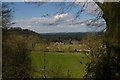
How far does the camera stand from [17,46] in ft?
32.5

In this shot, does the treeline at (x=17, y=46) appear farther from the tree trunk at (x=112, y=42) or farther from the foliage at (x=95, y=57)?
the tree trunk at (x=112, y=42)

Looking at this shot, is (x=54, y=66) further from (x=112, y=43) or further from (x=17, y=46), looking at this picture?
(x=112, y=43)

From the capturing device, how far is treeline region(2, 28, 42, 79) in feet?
32.2

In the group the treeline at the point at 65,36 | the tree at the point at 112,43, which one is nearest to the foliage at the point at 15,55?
the treeline at the point at 65,36

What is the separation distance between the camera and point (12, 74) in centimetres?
925

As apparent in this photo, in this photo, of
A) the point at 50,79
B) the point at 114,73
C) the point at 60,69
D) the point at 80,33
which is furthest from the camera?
the point at 60,69

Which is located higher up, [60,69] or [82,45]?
Answer: [82,45]

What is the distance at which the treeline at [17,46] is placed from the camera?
9802mm

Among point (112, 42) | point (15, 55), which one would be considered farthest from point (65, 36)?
point (112, 42)

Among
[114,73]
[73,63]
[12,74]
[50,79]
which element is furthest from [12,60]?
[114,73]

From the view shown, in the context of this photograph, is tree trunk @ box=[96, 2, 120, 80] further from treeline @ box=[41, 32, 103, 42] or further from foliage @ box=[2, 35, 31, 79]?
foliage @ box=[2, 35, 31, 79]

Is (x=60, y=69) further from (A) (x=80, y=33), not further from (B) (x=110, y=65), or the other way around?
(B) (x=110, y=65)

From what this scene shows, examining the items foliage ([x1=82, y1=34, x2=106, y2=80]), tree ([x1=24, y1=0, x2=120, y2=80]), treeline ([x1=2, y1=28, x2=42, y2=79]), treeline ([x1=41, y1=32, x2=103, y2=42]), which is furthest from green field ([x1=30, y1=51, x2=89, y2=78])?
tree ([x1=24, y1=0, x2=120, y2=80])

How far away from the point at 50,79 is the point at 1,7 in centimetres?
372
